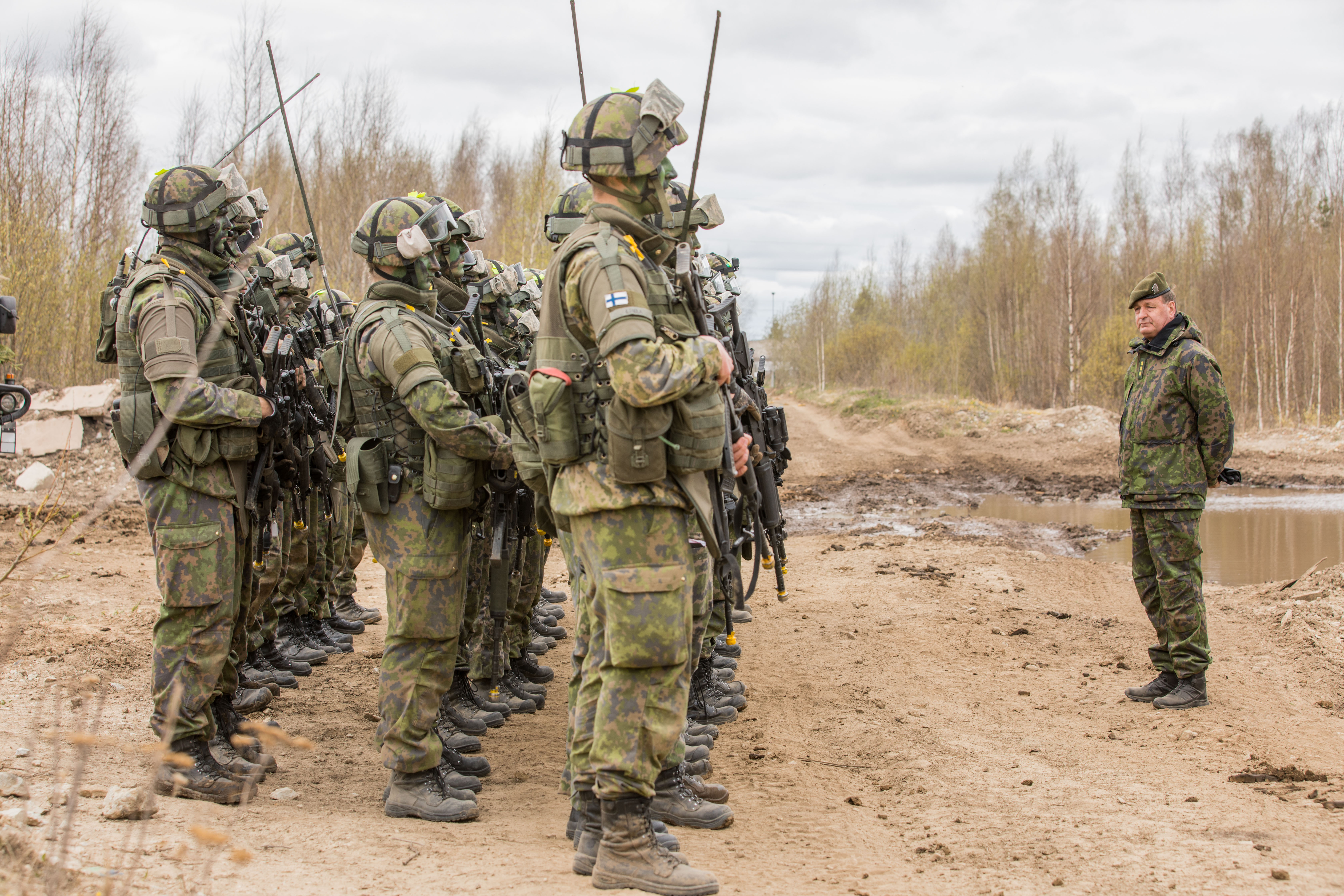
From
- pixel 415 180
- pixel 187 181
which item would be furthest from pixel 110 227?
pixel 187 181

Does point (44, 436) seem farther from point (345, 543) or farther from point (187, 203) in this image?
point (187, 203)

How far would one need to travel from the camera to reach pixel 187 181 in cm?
427

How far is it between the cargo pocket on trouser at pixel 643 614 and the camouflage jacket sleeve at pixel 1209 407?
3.69 metres

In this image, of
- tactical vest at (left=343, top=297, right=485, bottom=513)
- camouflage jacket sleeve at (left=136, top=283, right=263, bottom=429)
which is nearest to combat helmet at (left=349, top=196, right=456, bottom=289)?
tactical vest at (left=343, top=297, right=485, bottom=513)

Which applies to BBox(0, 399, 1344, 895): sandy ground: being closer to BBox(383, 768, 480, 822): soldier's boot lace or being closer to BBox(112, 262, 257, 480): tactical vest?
BBox(383, 768, 480, 822): soldier's boot lace

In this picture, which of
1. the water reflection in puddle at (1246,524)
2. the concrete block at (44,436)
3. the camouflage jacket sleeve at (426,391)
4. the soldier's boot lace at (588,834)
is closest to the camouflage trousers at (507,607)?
the camouflage jacket sleeve at (426,391)

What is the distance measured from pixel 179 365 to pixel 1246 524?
1243 cm

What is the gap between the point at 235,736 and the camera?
14.3 ft

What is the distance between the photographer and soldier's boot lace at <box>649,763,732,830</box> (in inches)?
148

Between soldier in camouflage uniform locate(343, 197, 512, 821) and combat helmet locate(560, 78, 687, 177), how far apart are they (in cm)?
106

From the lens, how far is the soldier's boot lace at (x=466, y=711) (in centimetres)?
505

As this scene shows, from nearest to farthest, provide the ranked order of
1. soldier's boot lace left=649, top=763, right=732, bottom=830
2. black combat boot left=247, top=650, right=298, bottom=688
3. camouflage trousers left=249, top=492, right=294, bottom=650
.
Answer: soldier's boot lace left=649, top=763, right=732, bottom=830 → camouflage trousers left=249, top=492, right=294, bottom=650 → black combat boot left=247, top=650, right=298, bottom=688

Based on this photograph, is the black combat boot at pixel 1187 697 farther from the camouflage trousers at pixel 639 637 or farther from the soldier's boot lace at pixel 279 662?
the soldier's boot lace at pixel 279 662

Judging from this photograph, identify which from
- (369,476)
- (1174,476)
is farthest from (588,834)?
(1174,476)
